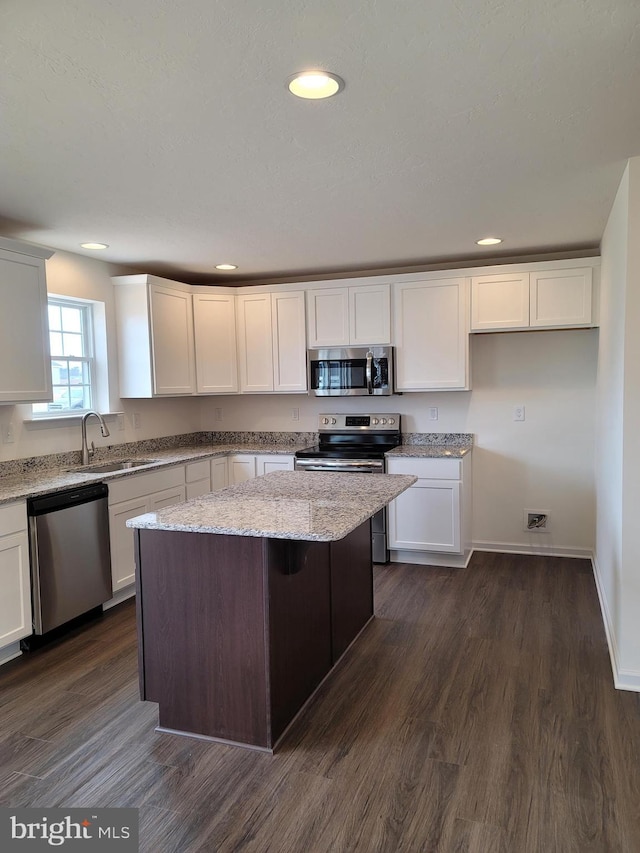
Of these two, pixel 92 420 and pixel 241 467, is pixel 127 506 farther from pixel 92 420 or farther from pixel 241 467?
pixel 241 467

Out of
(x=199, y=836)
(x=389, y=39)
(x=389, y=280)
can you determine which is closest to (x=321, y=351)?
(x=389, y=280)

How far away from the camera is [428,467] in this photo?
4434mm

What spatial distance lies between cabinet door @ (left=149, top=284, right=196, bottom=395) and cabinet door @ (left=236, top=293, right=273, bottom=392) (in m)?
0.44

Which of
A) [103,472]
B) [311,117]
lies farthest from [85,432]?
[311,117]

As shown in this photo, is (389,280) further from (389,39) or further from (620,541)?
(389,39)

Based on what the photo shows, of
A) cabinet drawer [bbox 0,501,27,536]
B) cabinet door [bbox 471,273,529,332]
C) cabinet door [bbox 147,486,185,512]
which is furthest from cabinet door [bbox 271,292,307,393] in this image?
cabinet drawer [bbox 0,501,27,536]

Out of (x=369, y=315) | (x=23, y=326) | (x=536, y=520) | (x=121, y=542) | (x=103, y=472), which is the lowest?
(x=536, y=520)

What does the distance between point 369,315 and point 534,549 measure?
2324 mm

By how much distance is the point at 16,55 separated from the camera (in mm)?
1692

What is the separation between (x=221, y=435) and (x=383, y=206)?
10.2ft

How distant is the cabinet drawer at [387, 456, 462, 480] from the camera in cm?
437

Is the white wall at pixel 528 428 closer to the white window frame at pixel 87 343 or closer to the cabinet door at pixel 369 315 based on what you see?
the cabinet door at pixel 369 315

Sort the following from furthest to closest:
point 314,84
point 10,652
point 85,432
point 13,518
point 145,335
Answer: point 145,335 → point 85,432 → point 10,652 → point 13,518 → point 314,84

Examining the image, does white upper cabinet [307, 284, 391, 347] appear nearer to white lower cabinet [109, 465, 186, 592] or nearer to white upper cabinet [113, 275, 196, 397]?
white upper cabinet [113, 275, 196, 397]
